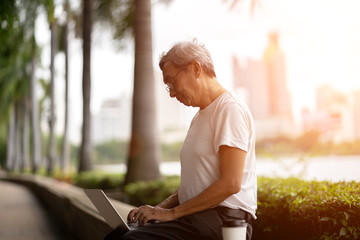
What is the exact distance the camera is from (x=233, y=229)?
224 centimetres

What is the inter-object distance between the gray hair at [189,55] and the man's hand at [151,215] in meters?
0.76

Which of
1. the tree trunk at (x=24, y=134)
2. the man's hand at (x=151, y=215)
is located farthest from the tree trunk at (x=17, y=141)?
Result: the man's hand at (x=151, y=215)

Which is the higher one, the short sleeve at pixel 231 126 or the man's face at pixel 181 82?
the man's face at pixel 181 82

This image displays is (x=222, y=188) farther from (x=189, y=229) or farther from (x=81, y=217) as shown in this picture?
(x=81, y=217)

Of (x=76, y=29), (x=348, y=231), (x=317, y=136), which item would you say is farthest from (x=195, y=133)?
(x=317, y=136)

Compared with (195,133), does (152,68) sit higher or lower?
→ higher

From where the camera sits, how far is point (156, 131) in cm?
978

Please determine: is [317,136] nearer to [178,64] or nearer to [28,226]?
[28,226]

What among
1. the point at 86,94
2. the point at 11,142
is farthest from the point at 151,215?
the point at 11,142

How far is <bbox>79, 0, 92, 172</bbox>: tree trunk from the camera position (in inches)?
640

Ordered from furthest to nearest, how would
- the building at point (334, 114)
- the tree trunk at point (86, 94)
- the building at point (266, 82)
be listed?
the building at point (266, 82) → the building at point (334, 114) → the tree trunk at point (86, 94)

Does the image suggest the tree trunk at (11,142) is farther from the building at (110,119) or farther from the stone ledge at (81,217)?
the building at (110,119)

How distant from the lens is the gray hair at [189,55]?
8.25 feet

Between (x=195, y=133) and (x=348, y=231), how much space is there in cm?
129
